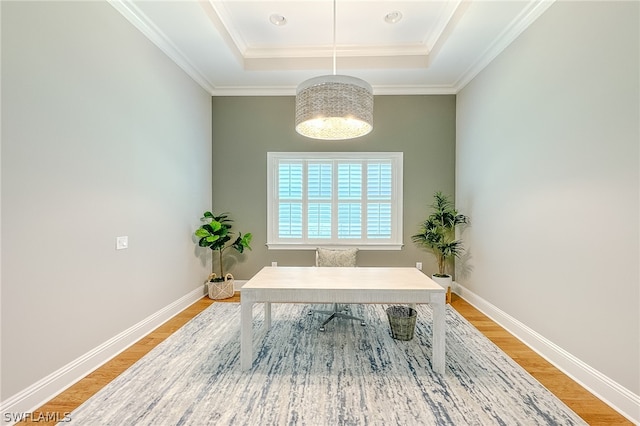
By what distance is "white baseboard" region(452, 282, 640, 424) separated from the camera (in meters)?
1.80

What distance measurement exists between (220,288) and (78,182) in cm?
241

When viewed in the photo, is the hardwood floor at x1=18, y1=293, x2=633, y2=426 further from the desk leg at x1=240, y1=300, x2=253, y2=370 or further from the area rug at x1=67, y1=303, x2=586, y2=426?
the desk leg at x1=240, y1=300, x2=253, y2=370

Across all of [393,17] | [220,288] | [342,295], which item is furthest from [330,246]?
[393,17]

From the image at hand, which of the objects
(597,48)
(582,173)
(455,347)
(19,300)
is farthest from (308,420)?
(597,48)

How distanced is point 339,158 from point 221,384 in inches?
136

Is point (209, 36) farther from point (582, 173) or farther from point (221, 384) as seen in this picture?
point (582, 173)

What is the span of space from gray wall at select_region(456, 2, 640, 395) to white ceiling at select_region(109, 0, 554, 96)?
0.47m

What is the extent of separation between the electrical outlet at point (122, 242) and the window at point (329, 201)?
7.09 feet

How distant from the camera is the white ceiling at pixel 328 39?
281 centimetres

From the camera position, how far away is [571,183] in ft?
7.41

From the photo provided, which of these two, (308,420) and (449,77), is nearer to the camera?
(308,420)

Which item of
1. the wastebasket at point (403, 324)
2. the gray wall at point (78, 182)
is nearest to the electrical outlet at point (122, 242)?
the gray wall at point (78, 182)

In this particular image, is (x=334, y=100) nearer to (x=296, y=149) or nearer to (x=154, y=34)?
(x=154, y=34)

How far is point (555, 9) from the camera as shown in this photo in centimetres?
245
